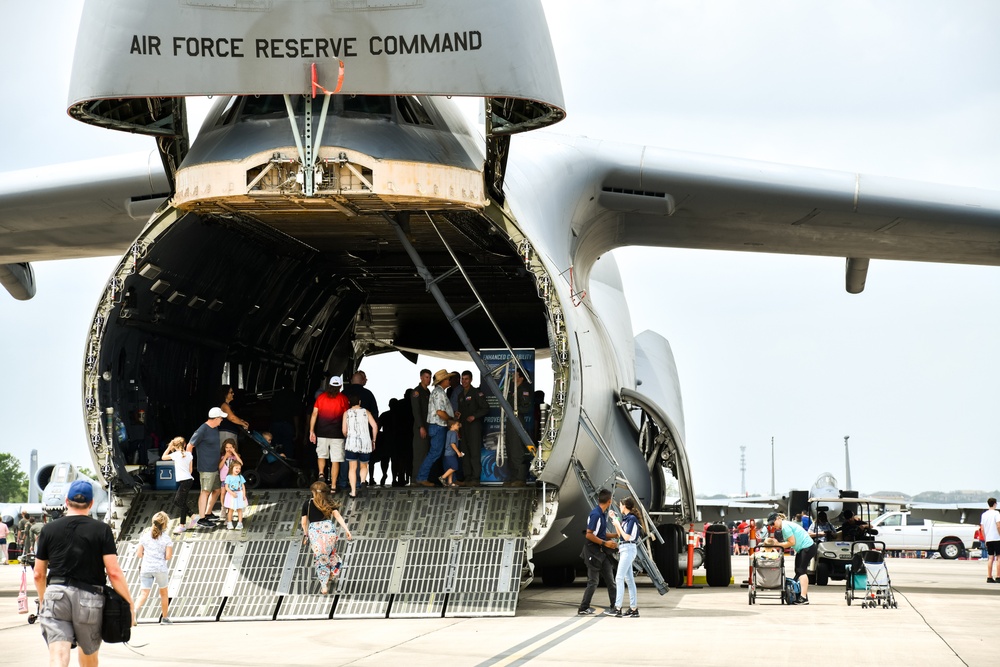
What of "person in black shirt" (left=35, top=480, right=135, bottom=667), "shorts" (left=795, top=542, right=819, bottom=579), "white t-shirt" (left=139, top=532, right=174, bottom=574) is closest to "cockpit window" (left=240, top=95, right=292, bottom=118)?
"white t-shirt" (left=139, top=532, right=174, bottom=574)

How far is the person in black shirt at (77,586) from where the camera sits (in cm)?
691

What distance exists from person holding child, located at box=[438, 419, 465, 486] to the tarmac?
1536 millimetres

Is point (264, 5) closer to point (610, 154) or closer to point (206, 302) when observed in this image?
point (206, 302)

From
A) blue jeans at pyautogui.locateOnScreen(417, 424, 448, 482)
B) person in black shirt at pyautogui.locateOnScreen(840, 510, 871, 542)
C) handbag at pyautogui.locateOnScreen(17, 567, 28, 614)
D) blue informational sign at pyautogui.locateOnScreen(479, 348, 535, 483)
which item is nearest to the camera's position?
handbag at pyautogui.locateOnScreen(17, 567, 28, 614)

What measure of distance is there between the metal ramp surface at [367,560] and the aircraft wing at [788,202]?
4480mm

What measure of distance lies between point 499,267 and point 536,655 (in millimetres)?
7915

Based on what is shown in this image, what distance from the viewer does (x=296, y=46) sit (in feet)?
35.2

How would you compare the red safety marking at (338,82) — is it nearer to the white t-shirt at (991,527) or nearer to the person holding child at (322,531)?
the person holding child at (322,531)

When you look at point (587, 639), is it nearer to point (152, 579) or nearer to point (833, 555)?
point (152, 579)

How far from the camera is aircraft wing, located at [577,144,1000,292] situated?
15188mm

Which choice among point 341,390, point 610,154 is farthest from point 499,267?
point 341,390

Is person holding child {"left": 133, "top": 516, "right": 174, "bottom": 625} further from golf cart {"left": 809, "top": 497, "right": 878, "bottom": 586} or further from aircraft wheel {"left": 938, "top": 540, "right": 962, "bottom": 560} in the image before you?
aircraft wheel {"left": 938, "top": 540, "right": 962, "bottom": 560}

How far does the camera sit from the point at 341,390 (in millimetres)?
14195

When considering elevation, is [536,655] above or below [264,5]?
below
